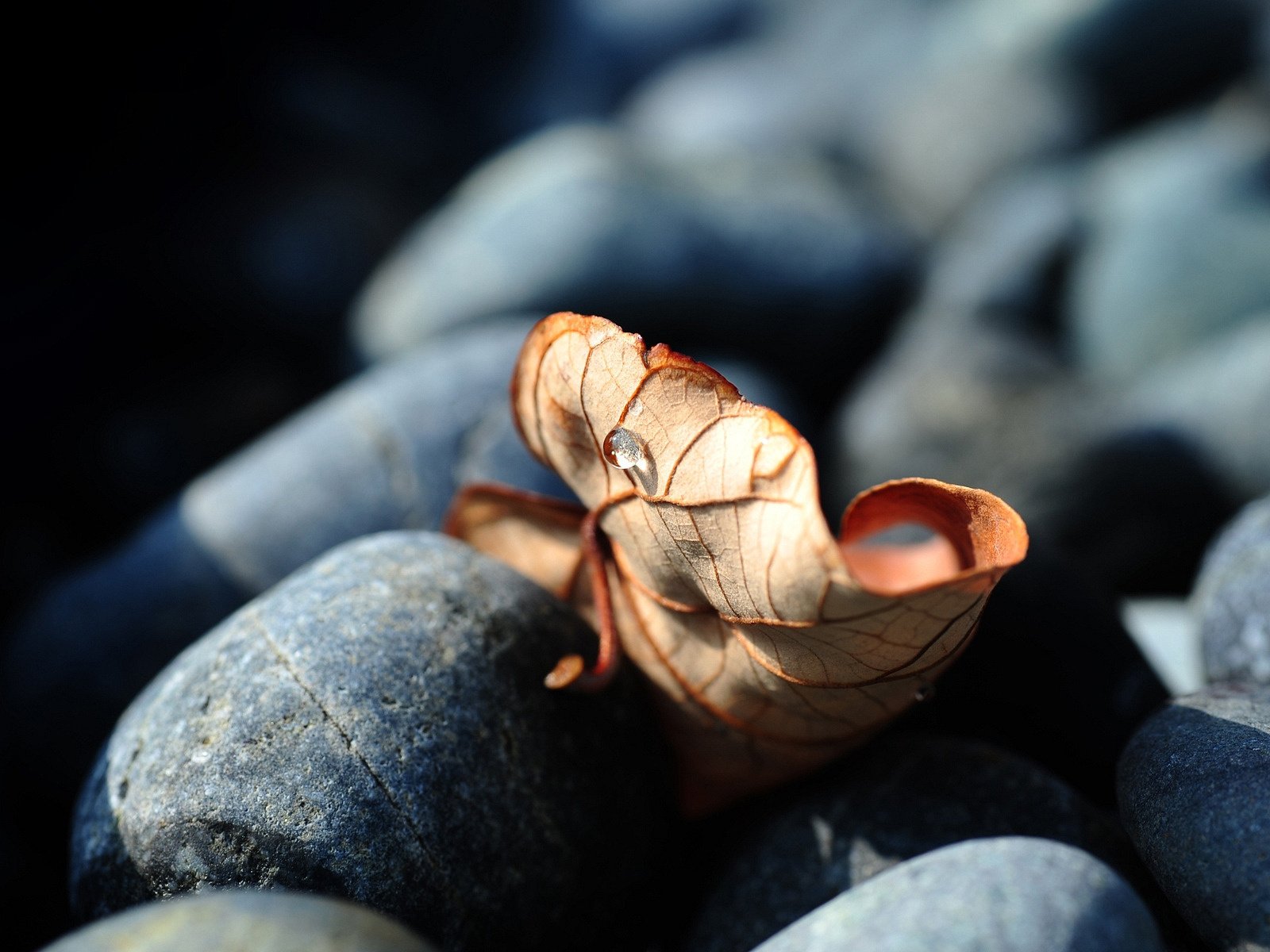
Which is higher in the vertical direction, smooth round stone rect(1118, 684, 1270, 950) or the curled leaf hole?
the curled leaf hole

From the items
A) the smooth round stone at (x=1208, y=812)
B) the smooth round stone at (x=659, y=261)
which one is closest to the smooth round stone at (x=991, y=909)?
the smooth round stone at (x=1208, y=812)

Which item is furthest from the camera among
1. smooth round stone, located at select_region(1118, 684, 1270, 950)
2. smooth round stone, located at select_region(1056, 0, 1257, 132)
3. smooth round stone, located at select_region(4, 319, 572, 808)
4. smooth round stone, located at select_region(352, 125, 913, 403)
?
smooth round stone, located at select_region(1056, 0, 1257, 132)

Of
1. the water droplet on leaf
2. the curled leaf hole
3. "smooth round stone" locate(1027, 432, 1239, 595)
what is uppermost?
the water droplet on leaf

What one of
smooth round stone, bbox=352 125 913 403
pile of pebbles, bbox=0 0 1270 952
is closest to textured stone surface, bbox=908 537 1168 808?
pile of pebbles, bbox=0 0 1270 952

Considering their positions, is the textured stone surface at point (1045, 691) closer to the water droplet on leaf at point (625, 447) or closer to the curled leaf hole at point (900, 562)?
the curled leaf hole at point (900, 562)

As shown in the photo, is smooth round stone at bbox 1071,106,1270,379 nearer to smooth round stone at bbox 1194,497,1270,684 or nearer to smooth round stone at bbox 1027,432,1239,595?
smooth round stone at bbox 1027,432,1239,595

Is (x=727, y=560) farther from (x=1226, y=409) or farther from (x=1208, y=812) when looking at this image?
(x=1226, y=409)

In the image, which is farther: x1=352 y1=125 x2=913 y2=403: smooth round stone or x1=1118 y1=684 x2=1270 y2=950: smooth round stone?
x1=352 y1=125 x2=913 y2=403: smooth round stone
